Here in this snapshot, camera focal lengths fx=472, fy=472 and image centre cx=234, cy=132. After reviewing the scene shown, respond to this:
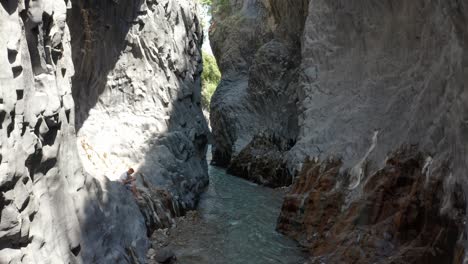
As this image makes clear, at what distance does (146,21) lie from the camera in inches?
553

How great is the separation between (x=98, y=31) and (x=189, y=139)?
17.8 feet

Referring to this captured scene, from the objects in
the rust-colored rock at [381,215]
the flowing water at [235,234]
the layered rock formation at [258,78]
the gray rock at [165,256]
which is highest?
the layered rock formation at [258,78]

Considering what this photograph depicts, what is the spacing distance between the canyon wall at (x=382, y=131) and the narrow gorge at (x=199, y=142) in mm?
39

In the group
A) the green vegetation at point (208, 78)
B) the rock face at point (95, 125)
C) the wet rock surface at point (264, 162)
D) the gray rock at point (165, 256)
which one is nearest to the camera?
Result: the rock face at point (95, 125)

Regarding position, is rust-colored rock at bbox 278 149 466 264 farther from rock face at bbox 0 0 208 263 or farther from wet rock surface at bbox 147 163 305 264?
rock face at bbox 0 0 208 263

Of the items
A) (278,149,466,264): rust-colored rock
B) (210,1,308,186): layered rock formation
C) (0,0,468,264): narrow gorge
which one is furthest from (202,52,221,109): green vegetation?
(278,149,466,264): rust-colored rock

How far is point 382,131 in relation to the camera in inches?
370

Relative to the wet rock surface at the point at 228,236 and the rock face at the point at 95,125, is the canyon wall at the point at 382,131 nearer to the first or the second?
the wet rock surface at the point at 228,236

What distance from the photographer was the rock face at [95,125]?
552 cm

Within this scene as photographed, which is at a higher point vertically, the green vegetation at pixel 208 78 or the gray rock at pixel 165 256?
the green vegetation at pixel 208 78

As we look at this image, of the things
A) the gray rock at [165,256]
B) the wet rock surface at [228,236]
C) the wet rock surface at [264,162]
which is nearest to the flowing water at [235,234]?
the wet rock surface at [228,236]

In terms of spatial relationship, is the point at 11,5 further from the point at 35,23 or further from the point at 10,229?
the point at 10,229

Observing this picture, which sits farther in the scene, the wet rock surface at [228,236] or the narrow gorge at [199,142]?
the wet rock surface at [228,236]

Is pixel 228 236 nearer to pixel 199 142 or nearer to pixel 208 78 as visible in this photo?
pixel 199 142
